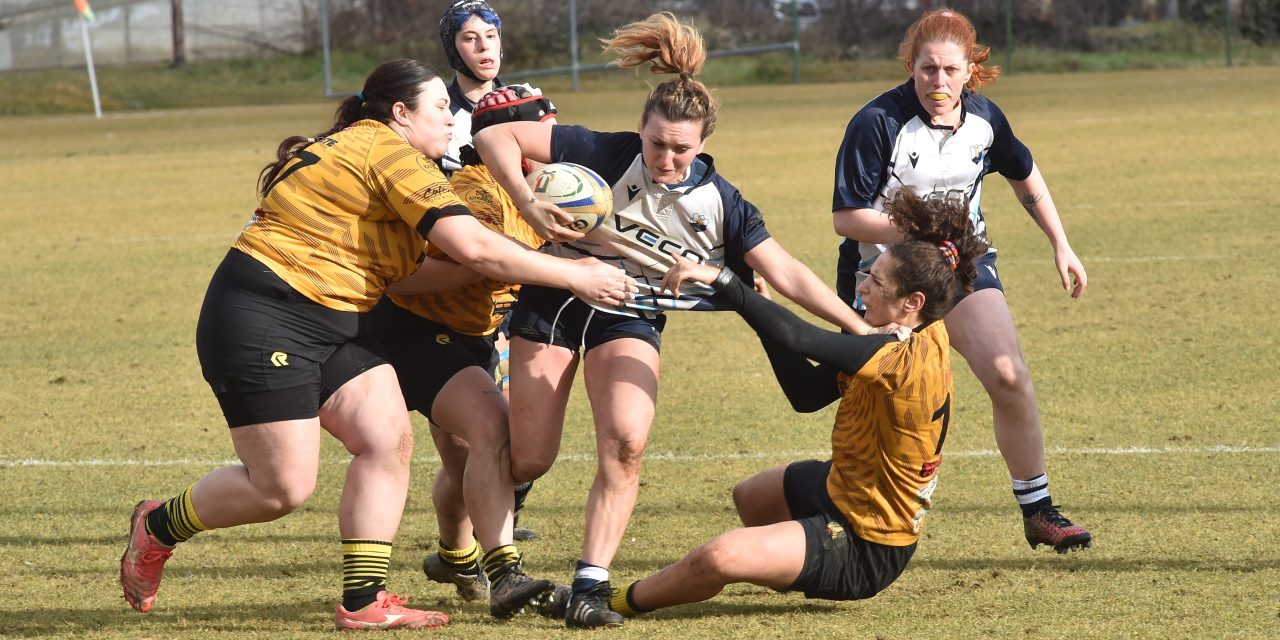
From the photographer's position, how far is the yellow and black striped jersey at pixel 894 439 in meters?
4.33

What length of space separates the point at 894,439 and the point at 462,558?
155cm

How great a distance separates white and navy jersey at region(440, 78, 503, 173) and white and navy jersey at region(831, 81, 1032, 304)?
1529 mm

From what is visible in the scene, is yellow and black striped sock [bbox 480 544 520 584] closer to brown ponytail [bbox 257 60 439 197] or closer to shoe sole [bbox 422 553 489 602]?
shoe sole [bbox 422 553 489 602]

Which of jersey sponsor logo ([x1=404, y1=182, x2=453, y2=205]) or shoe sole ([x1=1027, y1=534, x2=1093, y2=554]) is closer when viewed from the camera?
jersey sponsor logo ([x1=404, y1=182, x2=453, y2=205])

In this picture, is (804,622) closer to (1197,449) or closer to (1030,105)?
(1197,449)

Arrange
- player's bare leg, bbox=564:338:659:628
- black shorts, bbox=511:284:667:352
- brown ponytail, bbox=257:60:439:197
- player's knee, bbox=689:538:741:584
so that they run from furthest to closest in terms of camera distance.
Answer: black shorts, bbox=511:284:667:352
brown ponytail, bbox=257:60:439:197
player's bare leg, bbox=564:338:659:628
player's knee, bbox=689:538:741:584

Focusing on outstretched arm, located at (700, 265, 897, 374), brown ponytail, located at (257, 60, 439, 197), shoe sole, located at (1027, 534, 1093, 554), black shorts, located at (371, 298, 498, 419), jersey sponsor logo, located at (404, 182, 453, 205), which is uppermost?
brown ponytail, located at (257, 60, 439, 197)

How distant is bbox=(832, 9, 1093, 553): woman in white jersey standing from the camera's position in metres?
5.21

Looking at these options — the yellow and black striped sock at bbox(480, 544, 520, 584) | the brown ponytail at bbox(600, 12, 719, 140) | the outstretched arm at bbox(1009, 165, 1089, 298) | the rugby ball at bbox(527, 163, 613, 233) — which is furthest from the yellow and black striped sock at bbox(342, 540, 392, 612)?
the outstretched arm at bbox(1009, 165, 1089, 298)

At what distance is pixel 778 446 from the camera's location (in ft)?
22.1

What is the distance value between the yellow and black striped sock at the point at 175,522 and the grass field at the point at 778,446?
29 centimetres

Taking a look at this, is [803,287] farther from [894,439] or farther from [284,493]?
[284,493]

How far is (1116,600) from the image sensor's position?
14.7 ft

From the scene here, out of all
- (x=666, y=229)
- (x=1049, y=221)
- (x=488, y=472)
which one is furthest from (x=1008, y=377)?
(x=488, y=472)
